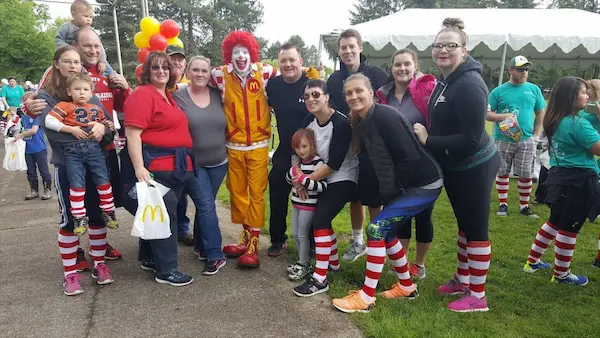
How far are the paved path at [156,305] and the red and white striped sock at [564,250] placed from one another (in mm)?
2011

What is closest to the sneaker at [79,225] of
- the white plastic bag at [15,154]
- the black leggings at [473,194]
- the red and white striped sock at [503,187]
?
the black leggings at [473,194]

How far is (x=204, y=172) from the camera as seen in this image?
3914mm

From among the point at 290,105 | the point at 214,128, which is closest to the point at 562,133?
the point at 290,105

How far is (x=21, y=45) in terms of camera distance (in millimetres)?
32562

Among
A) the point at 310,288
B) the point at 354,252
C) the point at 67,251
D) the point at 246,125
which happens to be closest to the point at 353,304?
the point at 310,288

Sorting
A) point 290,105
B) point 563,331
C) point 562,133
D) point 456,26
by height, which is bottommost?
point 563,331

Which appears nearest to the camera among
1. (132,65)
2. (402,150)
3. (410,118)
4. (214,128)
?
(402,150)

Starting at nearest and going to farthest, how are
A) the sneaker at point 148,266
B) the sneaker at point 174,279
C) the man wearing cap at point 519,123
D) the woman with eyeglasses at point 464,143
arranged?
the woman with eyeglasses at point 464,143, the sneaker at point 174,279, the sneaker at point 148,266, the man wearing cap at point 519,123

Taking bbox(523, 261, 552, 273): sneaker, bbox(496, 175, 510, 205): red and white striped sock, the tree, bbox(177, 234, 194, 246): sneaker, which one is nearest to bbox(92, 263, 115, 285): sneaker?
bbox(177, 234, 194, 246): sneaker

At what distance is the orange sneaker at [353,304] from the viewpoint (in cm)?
314

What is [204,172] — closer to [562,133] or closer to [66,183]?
[66,183]

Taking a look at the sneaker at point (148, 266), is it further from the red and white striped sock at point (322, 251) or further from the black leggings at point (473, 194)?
the black leggings at point (473, 194)

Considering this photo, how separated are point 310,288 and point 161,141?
5.55 ft

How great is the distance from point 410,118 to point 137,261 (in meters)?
2.93
